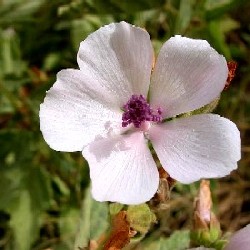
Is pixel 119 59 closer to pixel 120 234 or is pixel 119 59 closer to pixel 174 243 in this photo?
pixel 120 234

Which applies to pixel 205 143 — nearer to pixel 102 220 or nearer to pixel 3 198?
pixel 102 220

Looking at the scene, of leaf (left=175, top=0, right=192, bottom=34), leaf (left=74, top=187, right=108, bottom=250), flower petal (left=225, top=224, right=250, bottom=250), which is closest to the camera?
flower petal (left=225, top=224, right=250, bottom=250)

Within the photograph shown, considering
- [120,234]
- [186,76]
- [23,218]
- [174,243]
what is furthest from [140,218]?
[23,218]

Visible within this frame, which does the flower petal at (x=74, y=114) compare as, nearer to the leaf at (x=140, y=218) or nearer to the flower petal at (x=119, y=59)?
the flower petal at (x=119, y=59)

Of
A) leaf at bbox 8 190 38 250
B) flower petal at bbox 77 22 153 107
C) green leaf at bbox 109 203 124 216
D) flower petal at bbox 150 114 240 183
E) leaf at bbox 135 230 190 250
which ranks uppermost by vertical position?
flower petal at bbox 77 22 153 107

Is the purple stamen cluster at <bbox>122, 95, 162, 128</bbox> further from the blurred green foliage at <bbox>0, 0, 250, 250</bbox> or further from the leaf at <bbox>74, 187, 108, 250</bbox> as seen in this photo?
the blurred green foliage at <bbox>0, 0, 250, 250</bbox>

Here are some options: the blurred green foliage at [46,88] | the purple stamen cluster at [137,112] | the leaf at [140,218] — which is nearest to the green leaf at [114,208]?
the leaf at [140,218]

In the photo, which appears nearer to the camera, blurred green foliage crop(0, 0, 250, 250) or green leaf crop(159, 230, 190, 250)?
green leaf crop(159, 230, 190, 250)

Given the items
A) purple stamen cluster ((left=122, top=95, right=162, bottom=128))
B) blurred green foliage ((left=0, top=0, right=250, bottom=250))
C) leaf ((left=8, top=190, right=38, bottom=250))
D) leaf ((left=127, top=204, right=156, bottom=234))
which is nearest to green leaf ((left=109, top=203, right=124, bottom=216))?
leaf ((left=127, top=204, right=156, bottom=234))
